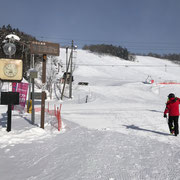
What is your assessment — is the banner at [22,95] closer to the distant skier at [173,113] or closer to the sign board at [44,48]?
the sign board at [44,48]

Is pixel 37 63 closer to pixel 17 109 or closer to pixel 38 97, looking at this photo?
pixel 38 97

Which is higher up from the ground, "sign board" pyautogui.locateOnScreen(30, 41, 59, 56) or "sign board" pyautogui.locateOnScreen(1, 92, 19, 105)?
"sign board" pyautogui.locateOnScreen(30, 41, 59, 56)

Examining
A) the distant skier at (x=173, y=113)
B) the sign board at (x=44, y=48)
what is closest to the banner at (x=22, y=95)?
the sign board at (x=44, y=48)

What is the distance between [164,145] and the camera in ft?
17.6

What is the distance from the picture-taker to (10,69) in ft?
21.9

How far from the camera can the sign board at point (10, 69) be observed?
6.60 m

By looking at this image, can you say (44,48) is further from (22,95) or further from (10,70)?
(22,95)

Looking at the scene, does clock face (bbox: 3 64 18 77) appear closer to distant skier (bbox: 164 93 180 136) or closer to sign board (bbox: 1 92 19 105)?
sign board (bbox: 1 92 19 105)

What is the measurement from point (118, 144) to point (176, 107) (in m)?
2.91

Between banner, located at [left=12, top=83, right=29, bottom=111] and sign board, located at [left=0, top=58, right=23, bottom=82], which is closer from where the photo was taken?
sign board, located at [left=0, top=58, right=23, bottom=82]

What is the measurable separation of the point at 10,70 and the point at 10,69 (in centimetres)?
4

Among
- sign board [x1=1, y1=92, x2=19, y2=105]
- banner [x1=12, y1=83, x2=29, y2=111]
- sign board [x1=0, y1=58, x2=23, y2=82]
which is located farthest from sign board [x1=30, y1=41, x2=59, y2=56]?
banner [x1=12, y1=83, x2=29, y2=111]

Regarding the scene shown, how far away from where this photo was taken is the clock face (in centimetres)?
662

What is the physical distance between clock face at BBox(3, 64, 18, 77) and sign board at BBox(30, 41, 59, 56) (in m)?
0.87
